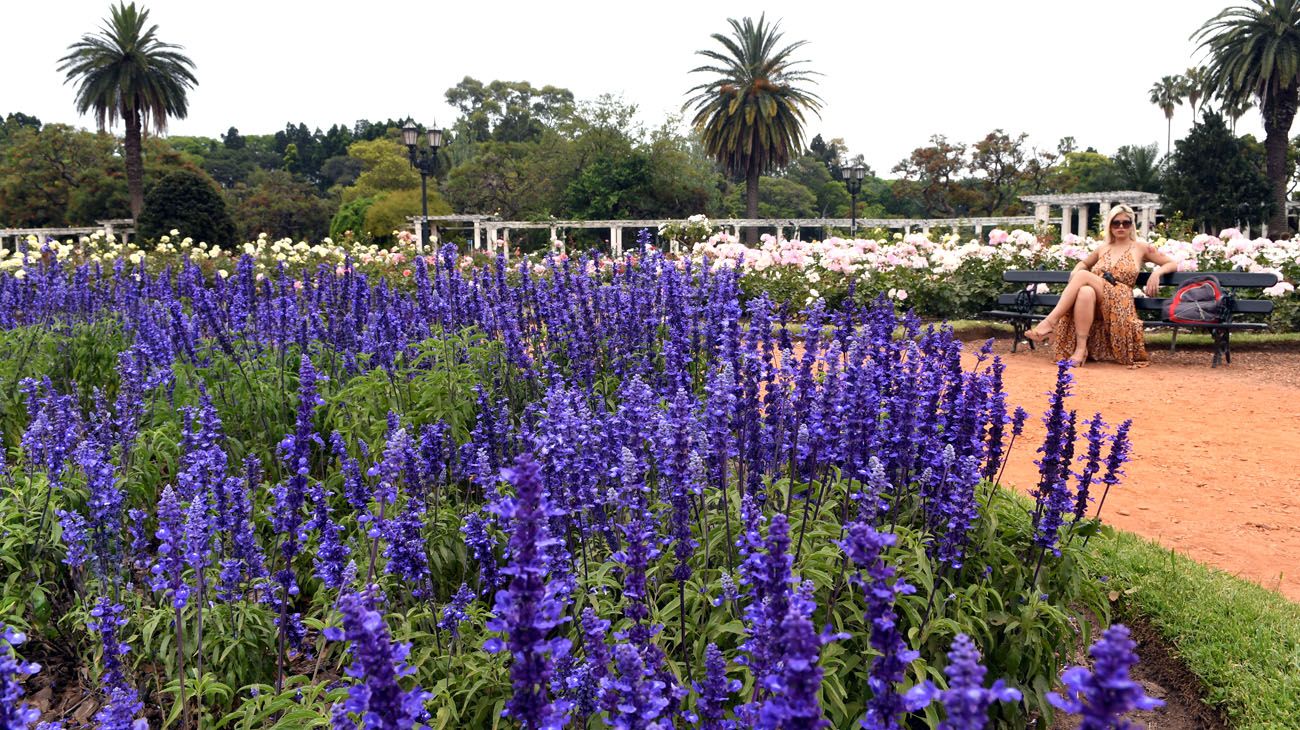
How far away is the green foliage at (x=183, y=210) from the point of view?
1406 inches

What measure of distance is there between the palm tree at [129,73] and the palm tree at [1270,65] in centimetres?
4416

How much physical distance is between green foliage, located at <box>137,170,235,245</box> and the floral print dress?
112 feet

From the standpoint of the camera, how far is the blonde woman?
10016 millimetres

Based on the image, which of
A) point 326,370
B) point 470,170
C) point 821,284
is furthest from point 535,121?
point 326,370

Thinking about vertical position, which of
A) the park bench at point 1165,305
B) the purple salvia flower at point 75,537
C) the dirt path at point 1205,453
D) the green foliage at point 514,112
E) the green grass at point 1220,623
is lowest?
the green grass at point 1220,623

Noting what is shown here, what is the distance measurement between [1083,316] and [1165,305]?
4.50 ft

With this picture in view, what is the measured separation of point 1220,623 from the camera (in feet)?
12.4

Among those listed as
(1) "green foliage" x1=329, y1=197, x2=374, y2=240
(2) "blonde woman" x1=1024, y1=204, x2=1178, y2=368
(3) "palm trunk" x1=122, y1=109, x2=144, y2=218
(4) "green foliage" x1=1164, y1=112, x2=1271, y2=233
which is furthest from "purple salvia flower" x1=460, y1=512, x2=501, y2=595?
(1) "green foliage" x1=329, y1=197, x2=374, y2=240

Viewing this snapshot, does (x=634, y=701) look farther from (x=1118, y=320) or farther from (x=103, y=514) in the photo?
(x=1118, y=320)

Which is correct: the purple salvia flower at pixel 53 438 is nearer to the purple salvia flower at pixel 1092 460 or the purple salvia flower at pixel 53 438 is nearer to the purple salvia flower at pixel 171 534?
the purple salvia flower at pixel 171 534

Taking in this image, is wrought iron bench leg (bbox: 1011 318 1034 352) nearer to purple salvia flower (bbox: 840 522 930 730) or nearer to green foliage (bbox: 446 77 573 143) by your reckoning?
purple salvia flower (bbox: 840 522 930 730)

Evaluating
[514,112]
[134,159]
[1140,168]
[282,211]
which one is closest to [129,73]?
[134,159]

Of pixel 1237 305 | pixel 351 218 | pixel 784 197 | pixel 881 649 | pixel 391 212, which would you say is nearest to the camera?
pixel 881 649

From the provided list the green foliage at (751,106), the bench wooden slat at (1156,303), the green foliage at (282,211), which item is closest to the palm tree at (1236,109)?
the green foliage at (751,106)
